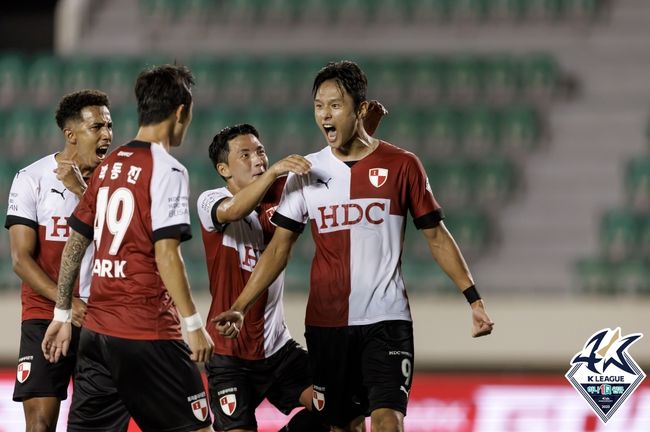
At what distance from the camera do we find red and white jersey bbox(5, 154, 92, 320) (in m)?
5.75

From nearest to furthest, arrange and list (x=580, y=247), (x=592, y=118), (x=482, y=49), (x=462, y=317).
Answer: (x=462, y=317) < (x=580, y=247) < (x=592, y=118) < (x=482, y=49)

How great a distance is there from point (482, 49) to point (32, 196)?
11567 mm

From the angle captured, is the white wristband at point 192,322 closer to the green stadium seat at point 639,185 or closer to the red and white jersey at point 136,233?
the red and white jersey at point 136,233

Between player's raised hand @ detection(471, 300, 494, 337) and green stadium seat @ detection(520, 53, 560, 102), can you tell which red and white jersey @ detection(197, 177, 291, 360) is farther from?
green stadium seat @ detection(520, 53, 560, 102)

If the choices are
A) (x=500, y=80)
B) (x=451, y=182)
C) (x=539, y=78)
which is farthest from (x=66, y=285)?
(x=539, y=78)

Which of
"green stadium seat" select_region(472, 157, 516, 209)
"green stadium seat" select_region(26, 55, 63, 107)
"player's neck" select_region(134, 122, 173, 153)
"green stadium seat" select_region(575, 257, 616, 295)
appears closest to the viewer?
"player's neck" select_region(134, 122, 173, 153)

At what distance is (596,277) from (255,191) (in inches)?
293

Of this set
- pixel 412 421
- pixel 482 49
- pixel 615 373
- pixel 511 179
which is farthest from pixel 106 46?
pixel 615 373

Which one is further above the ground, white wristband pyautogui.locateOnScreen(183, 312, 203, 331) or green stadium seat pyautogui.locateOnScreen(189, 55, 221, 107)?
green stadium seat pyautogui.locateOnScreen(189, 55, 221, 107)


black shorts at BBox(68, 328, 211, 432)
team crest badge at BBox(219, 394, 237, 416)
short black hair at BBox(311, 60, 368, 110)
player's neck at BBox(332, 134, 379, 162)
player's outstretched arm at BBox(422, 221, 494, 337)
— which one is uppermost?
short black hair at BBox(311, 60, 368, 110)

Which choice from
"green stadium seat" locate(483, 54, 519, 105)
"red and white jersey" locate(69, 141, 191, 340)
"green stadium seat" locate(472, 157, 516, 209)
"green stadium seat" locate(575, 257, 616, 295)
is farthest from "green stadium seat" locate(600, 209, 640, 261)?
"red and white jersey" locate(69, 141, 191, 340)

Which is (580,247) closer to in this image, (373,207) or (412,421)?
(412,421)

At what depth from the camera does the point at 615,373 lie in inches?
286

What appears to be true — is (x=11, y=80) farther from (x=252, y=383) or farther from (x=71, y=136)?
(x=252, y=383)
